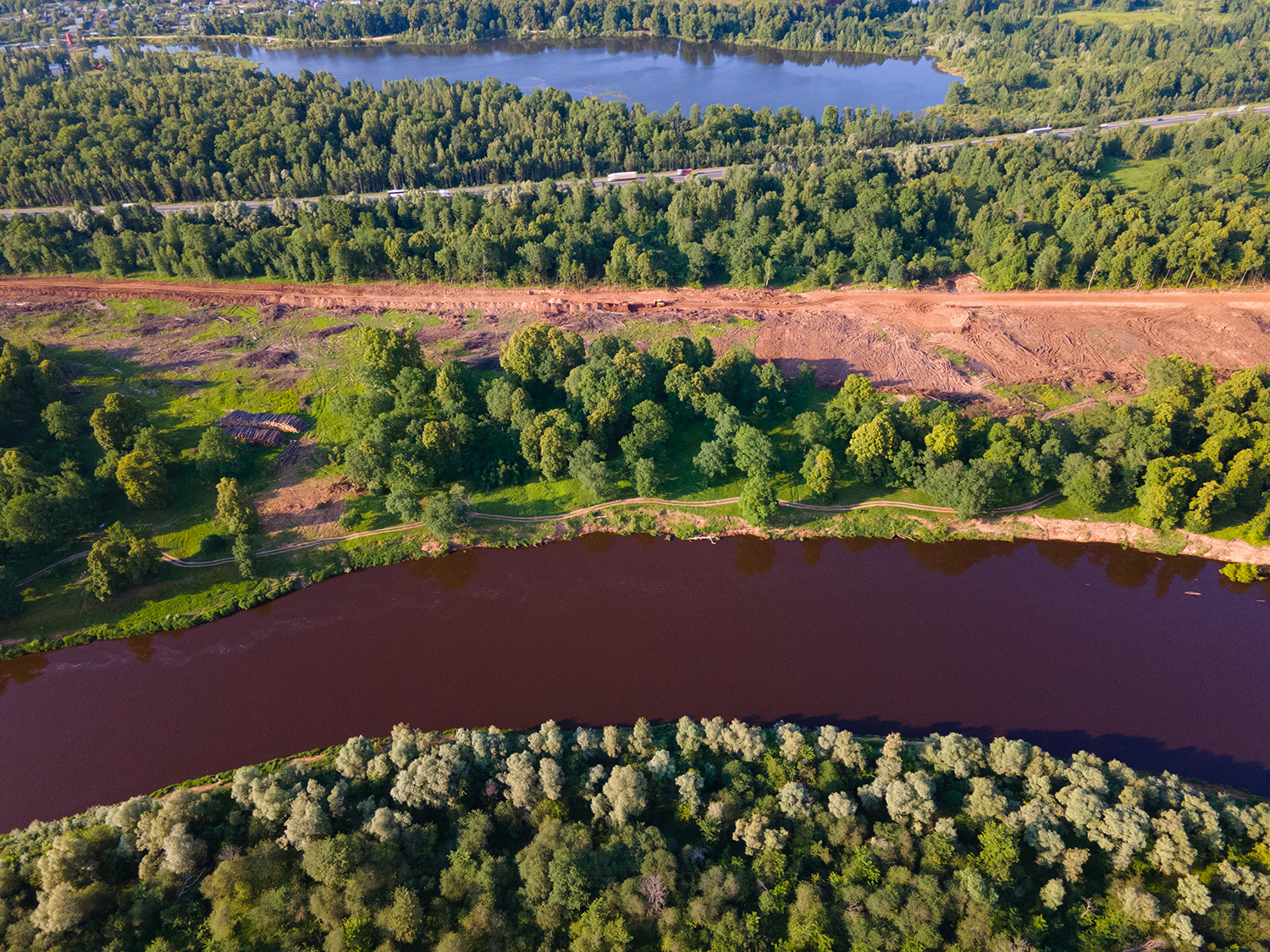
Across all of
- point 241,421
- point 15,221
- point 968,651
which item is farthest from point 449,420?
point 15,221

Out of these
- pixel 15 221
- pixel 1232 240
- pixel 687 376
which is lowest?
pixel 687 376

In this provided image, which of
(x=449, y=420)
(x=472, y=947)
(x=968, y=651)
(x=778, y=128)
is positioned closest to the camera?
(x=472, y=947)

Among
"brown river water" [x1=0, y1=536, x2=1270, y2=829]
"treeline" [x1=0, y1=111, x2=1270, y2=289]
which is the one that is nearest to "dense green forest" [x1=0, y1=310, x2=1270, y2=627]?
"brown river water" [x1=0, y1=536, x2=1270, y2=829]

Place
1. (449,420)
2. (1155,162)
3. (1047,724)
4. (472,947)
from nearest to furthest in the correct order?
(472,947) < (1047,724) < (449,420) < (1155,162)

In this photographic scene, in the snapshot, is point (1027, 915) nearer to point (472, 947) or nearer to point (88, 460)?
point (472, 947)

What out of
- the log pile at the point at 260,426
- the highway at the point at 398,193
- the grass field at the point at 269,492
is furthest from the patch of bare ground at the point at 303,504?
the highway at the point at 398,193

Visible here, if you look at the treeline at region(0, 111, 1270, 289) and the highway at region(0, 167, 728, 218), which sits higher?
the highway at region(0, 167, 728, 218)

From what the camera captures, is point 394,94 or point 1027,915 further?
point 394,94

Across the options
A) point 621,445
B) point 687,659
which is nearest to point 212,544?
point 621,445

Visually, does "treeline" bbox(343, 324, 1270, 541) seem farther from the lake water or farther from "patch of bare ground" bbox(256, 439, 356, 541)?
the lake water
